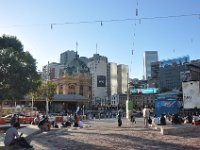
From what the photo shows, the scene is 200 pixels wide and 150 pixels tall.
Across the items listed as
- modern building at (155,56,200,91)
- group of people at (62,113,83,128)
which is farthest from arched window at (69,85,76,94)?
group of people at (62,113,83,128)

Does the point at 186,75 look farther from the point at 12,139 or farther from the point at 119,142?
the point at 12,139

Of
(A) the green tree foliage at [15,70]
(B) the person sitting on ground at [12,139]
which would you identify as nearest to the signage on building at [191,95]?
(A) the green tree foliage at [15,70]

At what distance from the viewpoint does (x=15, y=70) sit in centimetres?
3359

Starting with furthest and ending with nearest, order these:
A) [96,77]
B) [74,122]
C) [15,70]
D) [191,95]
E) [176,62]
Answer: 1. [96,77]
2. [176,62]
3. [191,95]
4. [15,70]
5. [74,122]

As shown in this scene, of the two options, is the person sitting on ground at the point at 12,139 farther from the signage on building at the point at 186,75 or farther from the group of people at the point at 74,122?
the signage on building at the point at 186,75

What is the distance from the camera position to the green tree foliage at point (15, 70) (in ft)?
109

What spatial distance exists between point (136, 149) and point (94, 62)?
17095 centimetres

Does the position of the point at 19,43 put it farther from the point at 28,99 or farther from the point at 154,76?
the point at 154,76

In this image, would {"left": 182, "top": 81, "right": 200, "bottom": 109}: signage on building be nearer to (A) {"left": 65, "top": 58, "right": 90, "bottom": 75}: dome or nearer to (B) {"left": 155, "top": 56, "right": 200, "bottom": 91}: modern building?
(A) {"left": 65, "top": 58, "right": 90, "bottom": 75}: dome

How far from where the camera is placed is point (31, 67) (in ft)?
117

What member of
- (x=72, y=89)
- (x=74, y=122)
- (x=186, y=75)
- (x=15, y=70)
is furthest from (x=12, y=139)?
(x=186, y=75)

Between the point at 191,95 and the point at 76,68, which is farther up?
the point at 76,68

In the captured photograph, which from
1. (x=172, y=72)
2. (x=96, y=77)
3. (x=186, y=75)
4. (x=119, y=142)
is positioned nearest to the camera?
(x=119, y=142)

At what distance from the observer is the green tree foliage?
3316 centimetres
